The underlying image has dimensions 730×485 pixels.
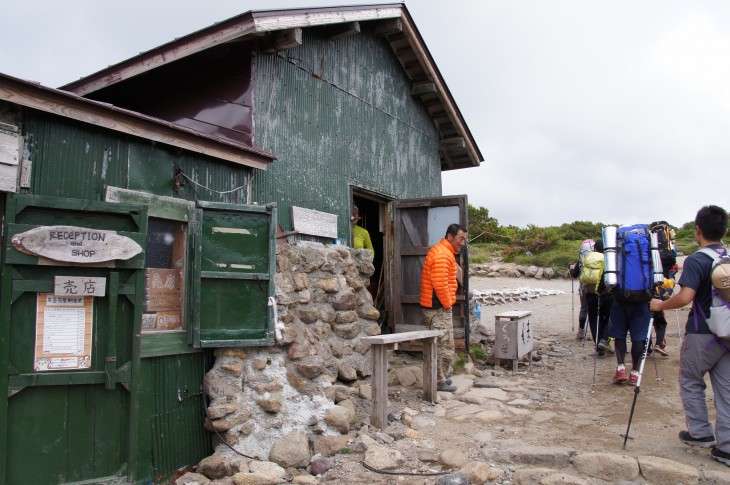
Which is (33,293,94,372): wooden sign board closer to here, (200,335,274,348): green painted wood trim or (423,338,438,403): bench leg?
(200,335,274,348): green painted wood trim

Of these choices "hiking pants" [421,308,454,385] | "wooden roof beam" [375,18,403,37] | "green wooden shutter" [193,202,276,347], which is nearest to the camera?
"green wooden shutter" [193,202,276,347]

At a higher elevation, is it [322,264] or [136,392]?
[322,264]

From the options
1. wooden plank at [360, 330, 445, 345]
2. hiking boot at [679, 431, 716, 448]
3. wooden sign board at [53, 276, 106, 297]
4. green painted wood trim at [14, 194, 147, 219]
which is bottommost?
hiking boot at [679, 431, 716, 448]

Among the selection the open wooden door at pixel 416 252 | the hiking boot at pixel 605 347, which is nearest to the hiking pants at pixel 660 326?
the hiking boot at pixel 605 347

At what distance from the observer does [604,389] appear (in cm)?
704

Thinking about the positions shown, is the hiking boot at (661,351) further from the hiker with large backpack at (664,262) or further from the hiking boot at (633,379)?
the hiking boot at (633,379)

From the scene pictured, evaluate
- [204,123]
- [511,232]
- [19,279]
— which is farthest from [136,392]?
[511,232]

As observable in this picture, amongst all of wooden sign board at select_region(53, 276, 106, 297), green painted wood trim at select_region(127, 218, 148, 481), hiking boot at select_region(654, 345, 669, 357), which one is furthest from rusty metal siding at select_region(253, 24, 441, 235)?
hiking boot at select_region(654, 345, 669, 357)

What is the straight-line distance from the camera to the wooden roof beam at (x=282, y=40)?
21.9 ft

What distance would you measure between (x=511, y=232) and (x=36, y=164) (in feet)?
87.7

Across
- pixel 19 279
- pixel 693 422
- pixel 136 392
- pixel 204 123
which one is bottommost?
pixel 693 422

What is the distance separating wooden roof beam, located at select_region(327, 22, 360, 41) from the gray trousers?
6056mm

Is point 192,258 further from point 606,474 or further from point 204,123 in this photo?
point 606,474

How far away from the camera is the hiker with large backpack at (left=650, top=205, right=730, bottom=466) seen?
176 inches
